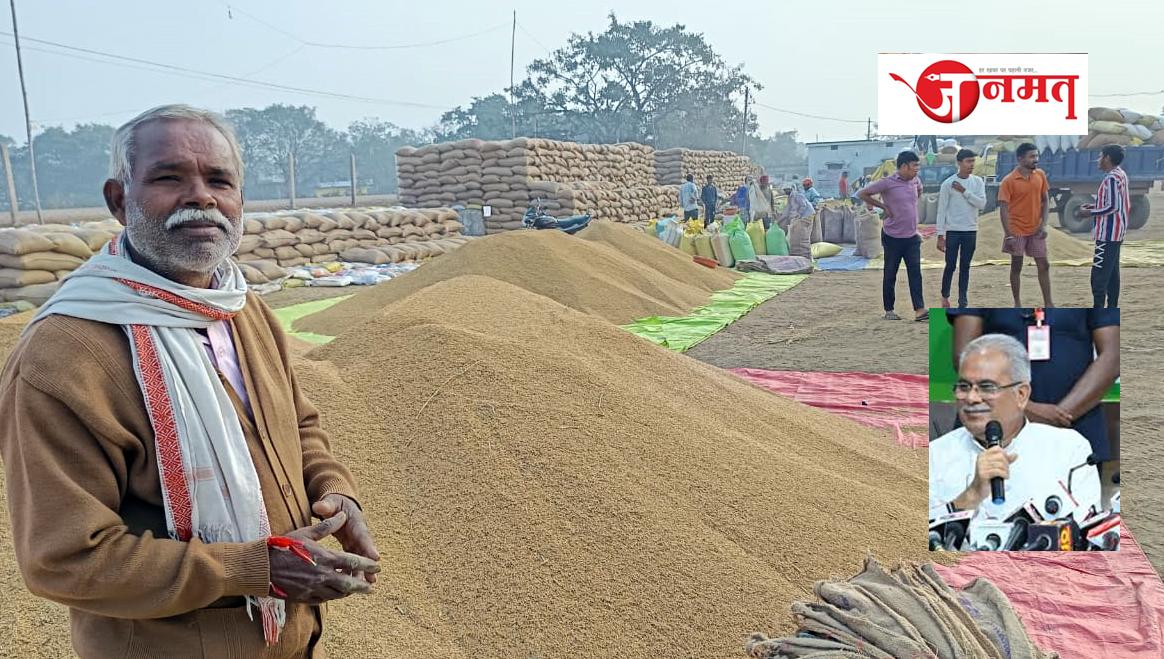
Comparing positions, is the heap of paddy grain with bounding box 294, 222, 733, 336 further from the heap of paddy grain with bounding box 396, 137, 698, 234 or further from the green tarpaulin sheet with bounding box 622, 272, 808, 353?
Answer: the heap of paddy grain with bounding box 396, 137, 698, 234

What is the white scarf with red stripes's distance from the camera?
1.00m

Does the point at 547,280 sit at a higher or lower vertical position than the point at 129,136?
lower

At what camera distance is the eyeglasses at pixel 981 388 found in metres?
1.84

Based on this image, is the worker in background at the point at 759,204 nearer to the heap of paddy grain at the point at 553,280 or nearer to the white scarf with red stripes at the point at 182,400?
the heap of paddy grain at the point at 553,280

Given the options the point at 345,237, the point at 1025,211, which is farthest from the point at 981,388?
the point at 345,237

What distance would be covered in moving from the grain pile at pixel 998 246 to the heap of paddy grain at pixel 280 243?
669 cm

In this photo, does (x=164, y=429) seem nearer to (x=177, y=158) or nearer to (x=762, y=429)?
(x=177, y=158)

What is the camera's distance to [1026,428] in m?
1.85

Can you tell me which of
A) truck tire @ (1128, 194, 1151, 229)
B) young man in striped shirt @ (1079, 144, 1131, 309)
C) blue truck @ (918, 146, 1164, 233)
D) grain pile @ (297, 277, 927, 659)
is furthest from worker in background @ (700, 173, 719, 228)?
grain pile @ (297, 277, 927, 659)

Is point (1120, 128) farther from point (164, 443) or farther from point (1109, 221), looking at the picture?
point (164, 443)

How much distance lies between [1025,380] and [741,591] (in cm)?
83

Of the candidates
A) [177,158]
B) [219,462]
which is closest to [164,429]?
[219,462]

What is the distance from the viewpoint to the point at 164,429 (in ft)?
3.27

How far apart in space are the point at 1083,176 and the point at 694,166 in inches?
468
